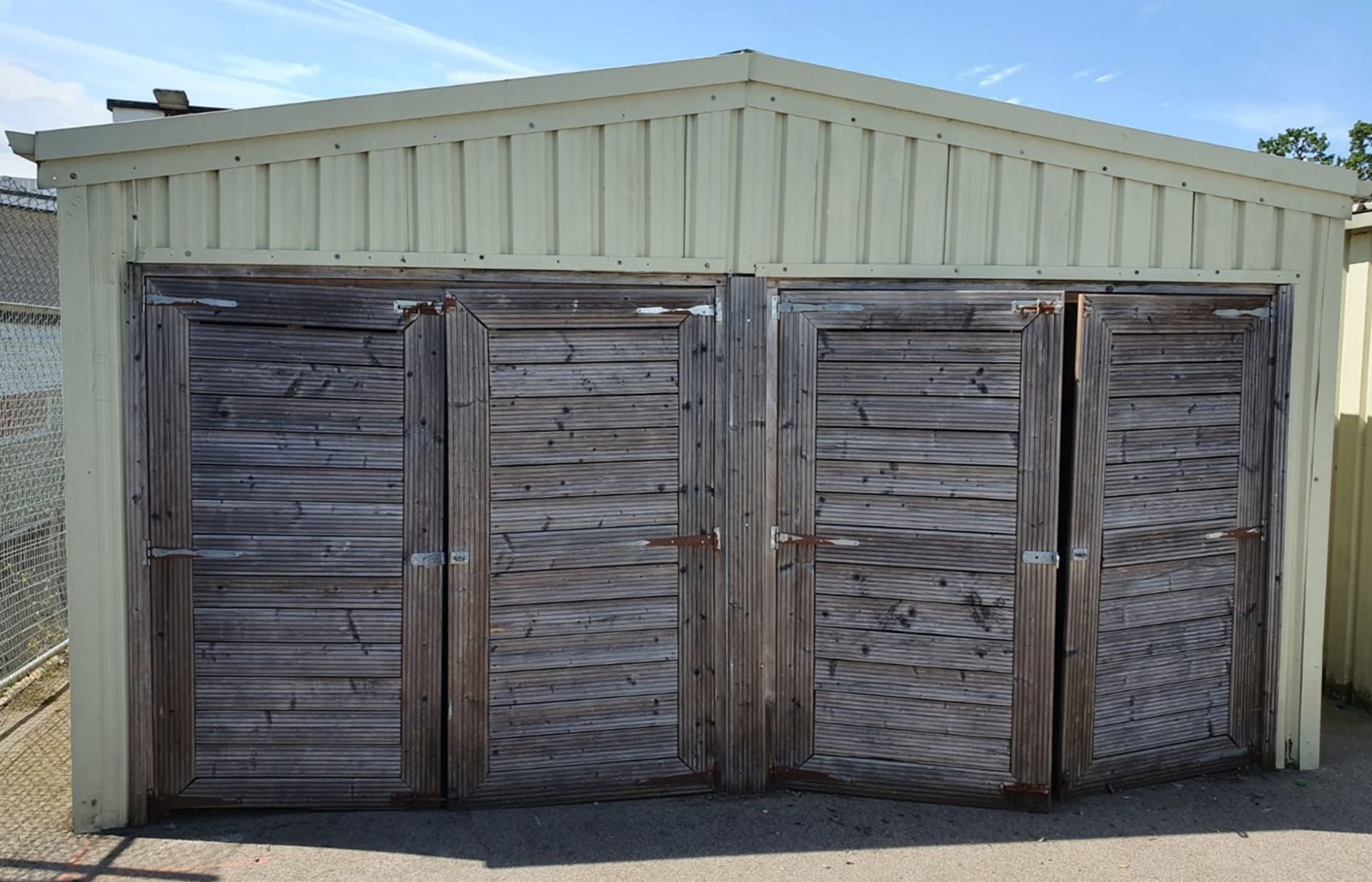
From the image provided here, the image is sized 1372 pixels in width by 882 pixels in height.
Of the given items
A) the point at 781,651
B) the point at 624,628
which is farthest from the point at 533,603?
the point at 781,651

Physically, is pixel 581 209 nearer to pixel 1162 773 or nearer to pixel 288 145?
pixel 288 145

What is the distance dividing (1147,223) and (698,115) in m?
1.89

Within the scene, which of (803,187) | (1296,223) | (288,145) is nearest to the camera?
(288,145)

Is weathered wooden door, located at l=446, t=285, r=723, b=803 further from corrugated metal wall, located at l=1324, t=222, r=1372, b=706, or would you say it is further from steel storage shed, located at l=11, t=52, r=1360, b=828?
corrugated metal wall, located at l=1324, t=222, r=1372, b=706

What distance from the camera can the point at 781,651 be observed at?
12.6ft

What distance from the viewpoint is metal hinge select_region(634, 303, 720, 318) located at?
3693mm

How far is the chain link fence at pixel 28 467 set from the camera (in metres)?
4.94

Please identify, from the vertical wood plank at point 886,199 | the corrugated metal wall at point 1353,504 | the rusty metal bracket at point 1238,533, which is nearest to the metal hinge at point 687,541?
the vertical wood plank at point 886,199

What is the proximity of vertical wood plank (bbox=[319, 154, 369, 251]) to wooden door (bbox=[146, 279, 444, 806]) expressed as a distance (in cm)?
20

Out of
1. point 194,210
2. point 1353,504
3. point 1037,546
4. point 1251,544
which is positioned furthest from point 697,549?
point 1353,504

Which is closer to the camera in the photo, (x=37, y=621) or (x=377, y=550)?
(x=377, y=550)

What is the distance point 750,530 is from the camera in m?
3.81

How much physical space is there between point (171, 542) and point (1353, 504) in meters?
5.59

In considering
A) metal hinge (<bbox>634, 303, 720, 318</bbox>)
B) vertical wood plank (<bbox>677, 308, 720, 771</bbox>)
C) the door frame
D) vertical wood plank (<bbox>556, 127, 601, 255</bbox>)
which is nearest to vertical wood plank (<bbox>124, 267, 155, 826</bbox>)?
vertical wood plank (<bbox>556, 127, 601, 255</bbox>)
